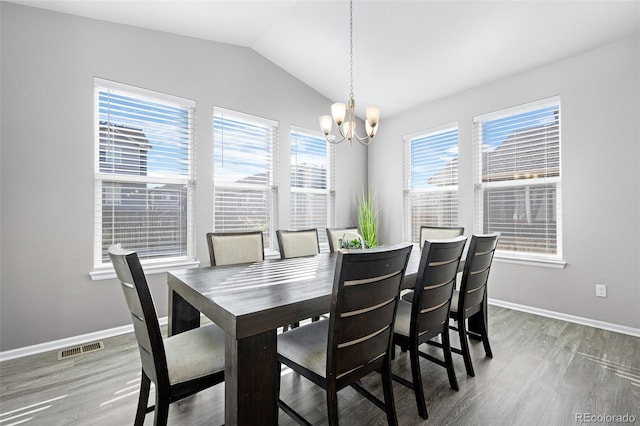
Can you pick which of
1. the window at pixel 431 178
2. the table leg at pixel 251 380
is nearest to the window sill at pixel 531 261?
the window at pixel 431 178

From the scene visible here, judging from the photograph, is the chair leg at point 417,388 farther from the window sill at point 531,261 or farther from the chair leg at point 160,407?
the window sill at point 531,261

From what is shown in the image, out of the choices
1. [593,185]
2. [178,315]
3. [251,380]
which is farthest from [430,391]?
[593,185]

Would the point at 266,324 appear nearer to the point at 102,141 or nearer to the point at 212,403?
the point at 212,403

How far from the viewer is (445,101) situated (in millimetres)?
4211

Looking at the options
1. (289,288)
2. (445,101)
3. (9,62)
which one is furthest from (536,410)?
(9,62)

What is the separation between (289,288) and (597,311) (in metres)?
3.34

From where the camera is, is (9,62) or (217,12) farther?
(217,12)

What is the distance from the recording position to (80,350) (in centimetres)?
254

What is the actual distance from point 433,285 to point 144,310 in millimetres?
1522

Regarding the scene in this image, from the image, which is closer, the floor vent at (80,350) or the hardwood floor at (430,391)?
the hardwood floor at (430,391)

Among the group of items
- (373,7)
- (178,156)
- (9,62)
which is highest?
(373,7)

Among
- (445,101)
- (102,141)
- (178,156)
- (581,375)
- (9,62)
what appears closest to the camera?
(581,375)

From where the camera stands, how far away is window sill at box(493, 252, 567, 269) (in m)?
3.23

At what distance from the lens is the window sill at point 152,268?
276cm
